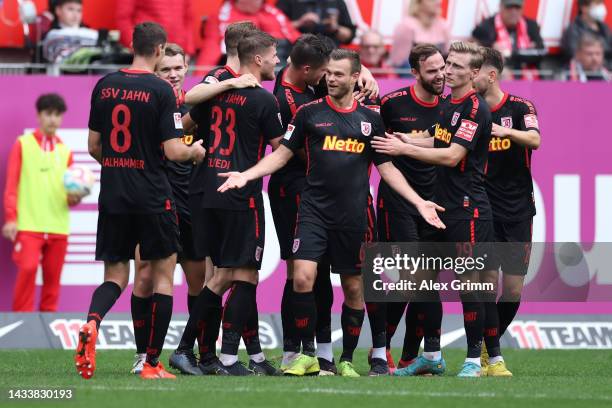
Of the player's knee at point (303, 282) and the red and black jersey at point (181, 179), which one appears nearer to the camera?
the player's knee at point (303, 282)

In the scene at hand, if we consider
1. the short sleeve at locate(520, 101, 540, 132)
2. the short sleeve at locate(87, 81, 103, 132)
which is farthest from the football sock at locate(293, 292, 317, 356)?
the short sleeve at locate(520, 101, 540, 132)

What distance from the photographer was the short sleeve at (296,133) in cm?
1035

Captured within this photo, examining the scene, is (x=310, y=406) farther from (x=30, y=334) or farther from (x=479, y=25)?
(x=479, y=25)

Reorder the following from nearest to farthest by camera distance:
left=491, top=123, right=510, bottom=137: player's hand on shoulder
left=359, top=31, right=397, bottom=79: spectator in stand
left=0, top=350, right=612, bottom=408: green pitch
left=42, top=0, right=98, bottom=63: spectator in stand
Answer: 1. left=0, top=350, right=612, bottom=408: green pitch
2. left=491, top=123, right=510, bottom=137: player's hand on shoulder
3. left=42, top=0, right=98, bottom=63: spectator in stand
4. left=359, top=31, right=397, bottom=79: spectator in stand

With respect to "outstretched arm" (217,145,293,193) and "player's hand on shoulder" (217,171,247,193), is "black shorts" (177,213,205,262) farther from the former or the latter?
"player's hand on shoulder" (217,171,247,193)

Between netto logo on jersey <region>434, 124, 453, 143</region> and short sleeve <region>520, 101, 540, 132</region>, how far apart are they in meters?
0.96

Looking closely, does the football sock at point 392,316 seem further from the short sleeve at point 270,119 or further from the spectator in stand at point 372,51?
the spectator in stand at point 372,51

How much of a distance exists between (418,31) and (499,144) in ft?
16.0

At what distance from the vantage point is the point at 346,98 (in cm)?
1045

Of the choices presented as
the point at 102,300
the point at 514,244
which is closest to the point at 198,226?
the point at 102,300

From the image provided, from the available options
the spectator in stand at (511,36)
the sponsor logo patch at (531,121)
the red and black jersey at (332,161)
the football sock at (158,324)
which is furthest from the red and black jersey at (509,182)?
the spectator in stand at (511,36)

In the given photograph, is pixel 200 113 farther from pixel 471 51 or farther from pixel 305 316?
pixel 471 51

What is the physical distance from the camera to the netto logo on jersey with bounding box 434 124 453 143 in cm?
A: 1070

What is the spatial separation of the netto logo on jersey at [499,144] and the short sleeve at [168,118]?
2.98 m
